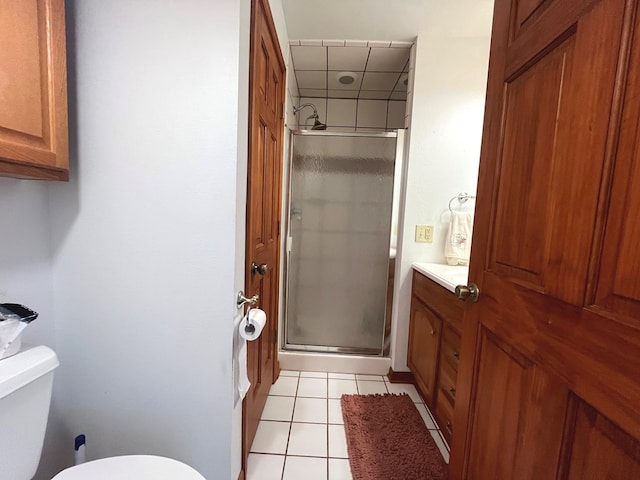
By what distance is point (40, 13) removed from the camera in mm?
712

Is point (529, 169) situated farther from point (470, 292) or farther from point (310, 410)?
point (310, 410)

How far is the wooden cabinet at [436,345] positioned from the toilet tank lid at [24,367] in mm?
1528

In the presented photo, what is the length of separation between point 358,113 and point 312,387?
2428 mm

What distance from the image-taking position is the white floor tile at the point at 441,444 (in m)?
1.41

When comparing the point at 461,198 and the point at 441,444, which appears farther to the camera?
the point at 461,198

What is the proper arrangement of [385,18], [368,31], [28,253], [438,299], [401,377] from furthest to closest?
1. [401,377]
2. [368,31]
3. [385,18]
4. [438,299]
5. [28,253]

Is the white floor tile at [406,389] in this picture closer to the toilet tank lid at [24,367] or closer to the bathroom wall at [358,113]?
the toilet tank lid at [24,367]

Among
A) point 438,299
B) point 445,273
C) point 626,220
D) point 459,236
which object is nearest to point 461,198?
point 459,236

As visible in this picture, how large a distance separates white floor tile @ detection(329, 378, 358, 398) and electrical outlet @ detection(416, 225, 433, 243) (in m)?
1.15

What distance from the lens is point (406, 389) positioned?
6.38 feet

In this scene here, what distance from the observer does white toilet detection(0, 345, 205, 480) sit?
676mm

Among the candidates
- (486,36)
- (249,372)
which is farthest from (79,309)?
(486,36)

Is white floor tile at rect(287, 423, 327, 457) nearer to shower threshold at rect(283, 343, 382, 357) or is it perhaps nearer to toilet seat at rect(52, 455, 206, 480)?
shower threshold at rect(283, 343, 382, 357)

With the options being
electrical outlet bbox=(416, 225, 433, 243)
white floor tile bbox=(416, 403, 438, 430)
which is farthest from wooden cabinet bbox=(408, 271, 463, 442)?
electrical outlet bbox=(416, 225, 433, 243)
